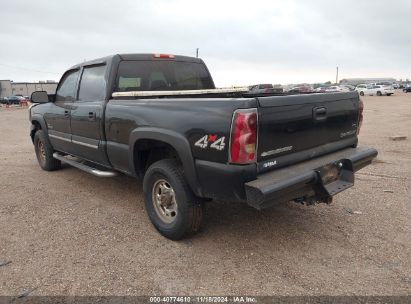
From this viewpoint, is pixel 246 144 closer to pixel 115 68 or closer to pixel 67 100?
pixel 115 68

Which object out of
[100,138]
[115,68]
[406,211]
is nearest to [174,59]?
[115,68]

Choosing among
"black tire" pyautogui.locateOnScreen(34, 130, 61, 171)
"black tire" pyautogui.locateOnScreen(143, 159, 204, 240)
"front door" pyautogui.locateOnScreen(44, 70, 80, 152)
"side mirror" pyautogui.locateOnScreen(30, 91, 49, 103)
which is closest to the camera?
"black tire" pyautogui.locateOnScreen(143, 159, 204, 240)

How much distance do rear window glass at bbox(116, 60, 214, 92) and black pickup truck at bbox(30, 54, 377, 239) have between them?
0.01 meters

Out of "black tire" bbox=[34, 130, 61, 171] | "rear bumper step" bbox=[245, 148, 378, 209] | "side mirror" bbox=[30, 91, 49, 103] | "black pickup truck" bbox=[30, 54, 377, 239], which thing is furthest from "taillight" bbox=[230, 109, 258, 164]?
"black tire" bbox=[34, 130, 61, 171]

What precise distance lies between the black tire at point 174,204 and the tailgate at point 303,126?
84 centimetres

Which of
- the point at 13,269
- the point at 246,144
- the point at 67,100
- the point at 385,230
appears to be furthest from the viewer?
the point at 67,100

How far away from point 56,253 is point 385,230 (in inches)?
136

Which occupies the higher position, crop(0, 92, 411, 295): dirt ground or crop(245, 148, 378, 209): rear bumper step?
crop(245, 148, 378, 209): rear bumper step

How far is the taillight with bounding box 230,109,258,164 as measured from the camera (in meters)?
2.89

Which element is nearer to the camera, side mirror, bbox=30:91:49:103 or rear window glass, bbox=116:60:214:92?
rear window glass, bbox=116:60:214:92

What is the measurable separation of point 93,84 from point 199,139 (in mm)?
2437

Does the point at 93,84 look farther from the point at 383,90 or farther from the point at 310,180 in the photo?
the point at 383,90

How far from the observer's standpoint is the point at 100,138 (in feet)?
15.1

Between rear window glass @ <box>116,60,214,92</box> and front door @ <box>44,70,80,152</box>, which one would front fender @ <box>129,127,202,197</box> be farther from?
front door @ <box>44,70,80,152</box>
